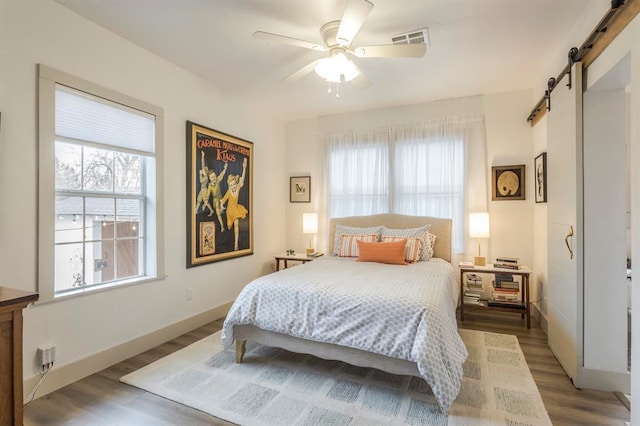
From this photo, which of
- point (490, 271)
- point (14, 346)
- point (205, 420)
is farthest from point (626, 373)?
point (14, 346)

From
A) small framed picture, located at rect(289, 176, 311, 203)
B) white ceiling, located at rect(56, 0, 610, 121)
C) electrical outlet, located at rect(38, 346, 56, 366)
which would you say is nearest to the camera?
electrical outlet, located at rect(38, 346, 56, 366)

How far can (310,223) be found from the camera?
4.62 metres

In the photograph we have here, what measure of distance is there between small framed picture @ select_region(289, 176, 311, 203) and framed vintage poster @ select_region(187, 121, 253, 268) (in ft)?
3.14

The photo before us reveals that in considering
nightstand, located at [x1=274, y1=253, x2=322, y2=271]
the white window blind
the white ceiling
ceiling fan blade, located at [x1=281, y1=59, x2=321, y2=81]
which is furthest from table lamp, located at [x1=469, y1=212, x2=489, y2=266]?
the white window blind

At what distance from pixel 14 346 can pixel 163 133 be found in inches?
88.3

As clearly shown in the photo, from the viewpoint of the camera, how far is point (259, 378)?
235 centimetres

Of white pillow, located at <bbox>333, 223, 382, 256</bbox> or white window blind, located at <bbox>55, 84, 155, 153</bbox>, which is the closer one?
white window blind, located at <bbox>55, 84, 155, 153</bbox>

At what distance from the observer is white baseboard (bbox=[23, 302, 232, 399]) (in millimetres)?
2152

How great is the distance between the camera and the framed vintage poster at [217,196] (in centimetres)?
336

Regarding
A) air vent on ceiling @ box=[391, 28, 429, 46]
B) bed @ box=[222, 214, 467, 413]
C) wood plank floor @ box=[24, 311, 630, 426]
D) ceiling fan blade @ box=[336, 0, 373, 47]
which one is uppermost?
air vent on ceiling @ box=[391, 28, 429, 46]

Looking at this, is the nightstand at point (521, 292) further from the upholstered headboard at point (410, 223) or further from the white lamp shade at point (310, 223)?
the white lamp shade at point (310, 223)

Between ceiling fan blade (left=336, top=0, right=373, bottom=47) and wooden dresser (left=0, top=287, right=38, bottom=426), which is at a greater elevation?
ceiling fan blade (left=336, top=0, right=373, bottom=47)

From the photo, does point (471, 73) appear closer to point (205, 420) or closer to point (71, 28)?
point (71, 28)

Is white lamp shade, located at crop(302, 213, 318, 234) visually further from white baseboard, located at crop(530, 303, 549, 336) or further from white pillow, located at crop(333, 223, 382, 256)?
white baseboard, located at crop(530, 303, 549, 336)
